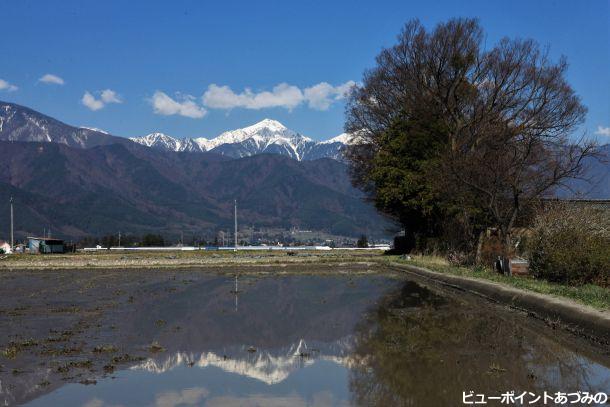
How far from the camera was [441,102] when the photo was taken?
4328cm

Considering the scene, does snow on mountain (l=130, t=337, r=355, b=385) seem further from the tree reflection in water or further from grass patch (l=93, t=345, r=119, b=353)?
grass patch (l=93, t=345, r=119, b=353)

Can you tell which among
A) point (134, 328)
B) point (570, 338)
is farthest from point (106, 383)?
point (570, 338)

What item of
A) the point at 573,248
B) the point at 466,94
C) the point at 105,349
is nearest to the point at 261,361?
the point at 105,349

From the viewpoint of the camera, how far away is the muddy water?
827 cm

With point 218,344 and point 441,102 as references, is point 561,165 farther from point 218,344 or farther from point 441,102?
point 218,344

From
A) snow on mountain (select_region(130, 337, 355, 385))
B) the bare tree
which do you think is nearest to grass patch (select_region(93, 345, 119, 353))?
snow on mountain (select_region(130, 337, 355, 385))

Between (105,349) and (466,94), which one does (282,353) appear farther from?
(466,94)

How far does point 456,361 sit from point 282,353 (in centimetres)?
274

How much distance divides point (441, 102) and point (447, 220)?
764 cm

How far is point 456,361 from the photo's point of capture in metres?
9.91

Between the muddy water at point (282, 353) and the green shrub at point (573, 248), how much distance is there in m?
3.04

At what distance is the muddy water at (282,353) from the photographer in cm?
827

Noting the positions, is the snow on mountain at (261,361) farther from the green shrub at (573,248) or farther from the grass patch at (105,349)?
the green shrub at (573,248)

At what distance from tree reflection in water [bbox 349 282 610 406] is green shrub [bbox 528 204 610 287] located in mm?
4575
